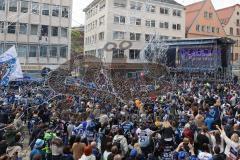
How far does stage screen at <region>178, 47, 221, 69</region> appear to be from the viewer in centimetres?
3709

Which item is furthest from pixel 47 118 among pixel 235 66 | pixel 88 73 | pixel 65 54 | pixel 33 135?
pixel 235 66

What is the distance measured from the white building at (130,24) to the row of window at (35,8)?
8113 mm

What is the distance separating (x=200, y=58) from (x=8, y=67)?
2507cm

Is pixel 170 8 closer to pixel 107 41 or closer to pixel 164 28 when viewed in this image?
pixel 164 28

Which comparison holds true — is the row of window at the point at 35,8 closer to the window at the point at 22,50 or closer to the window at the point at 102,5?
the window at the point at 22,50

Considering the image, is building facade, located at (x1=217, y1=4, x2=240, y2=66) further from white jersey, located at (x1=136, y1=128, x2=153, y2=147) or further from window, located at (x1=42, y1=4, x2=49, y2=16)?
white jersey, located at (x1=136, y1=128, x2=153, y2=147)

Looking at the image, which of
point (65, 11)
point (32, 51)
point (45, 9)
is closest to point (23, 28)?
point (32, 51)

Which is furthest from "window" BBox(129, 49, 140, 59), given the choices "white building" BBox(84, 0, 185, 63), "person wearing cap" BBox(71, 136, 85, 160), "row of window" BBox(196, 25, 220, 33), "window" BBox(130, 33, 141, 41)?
"person wearing cap" BBox(71, 136, 85, 160)

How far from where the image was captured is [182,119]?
540 inches

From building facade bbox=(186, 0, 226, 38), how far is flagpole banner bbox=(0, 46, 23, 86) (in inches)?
1889

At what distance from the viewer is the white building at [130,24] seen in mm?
53594

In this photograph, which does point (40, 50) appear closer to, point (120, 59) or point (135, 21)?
point (120, 59)

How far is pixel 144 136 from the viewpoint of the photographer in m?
11.1

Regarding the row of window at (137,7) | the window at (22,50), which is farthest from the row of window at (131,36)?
the window at (22,50)
